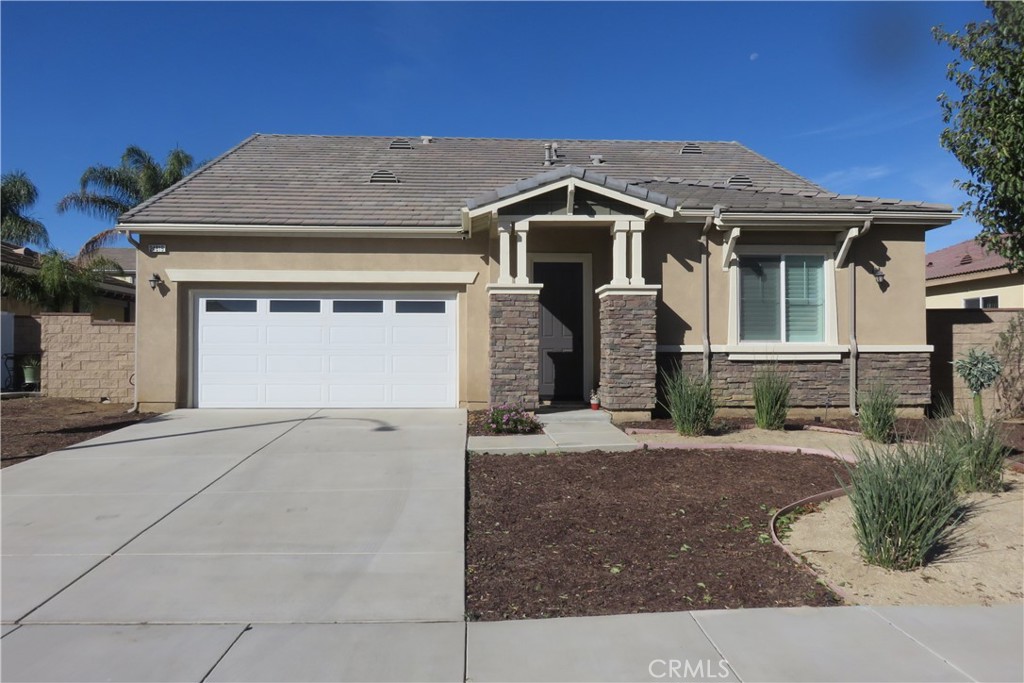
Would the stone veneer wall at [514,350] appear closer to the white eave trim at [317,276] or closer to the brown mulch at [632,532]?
the white eave trim at [317,276]

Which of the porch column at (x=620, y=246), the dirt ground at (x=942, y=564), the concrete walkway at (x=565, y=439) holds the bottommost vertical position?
the dirt ground at (x=942, y=564)

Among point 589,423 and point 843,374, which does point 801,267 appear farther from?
point 589,423

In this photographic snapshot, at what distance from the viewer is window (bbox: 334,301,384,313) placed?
11.9 meters

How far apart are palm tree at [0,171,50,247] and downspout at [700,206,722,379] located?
84.4 feet

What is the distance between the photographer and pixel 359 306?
11922 mm

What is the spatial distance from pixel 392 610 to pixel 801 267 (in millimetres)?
9857

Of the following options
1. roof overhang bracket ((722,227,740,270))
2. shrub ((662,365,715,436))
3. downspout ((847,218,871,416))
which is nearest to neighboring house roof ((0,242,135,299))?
shrub ((662,365,715,436))

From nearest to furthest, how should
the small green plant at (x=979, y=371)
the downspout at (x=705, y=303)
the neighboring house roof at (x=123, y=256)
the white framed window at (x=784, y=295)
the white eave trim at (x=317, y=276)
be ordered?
the small green plant at (x=979, y=371) < the downspout at (x=705, y=303) < the white framed window at (x=784, y=295) < the white eave trim at (x=317, y=276) < the neighboring house roof at (x=123, y=256)

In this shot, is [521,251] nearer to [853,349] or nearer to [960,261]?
[853,349]

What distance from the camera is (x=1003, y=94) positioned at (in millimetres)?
8125

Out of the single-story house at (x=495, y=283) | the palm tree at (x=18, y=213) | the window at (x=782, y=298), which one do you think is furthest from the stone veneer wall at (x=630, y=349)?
the palm tree at (x=18, y=213)

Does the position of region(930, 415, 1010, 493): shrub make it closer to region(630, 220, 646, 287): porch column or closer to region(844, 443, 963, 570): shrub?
region(844, 443, 963, 570): shrub

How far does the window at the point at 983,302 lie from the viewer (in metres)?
18.2

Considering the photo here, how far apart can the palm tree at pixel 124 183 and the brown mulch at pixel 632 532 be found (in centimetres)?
2715
